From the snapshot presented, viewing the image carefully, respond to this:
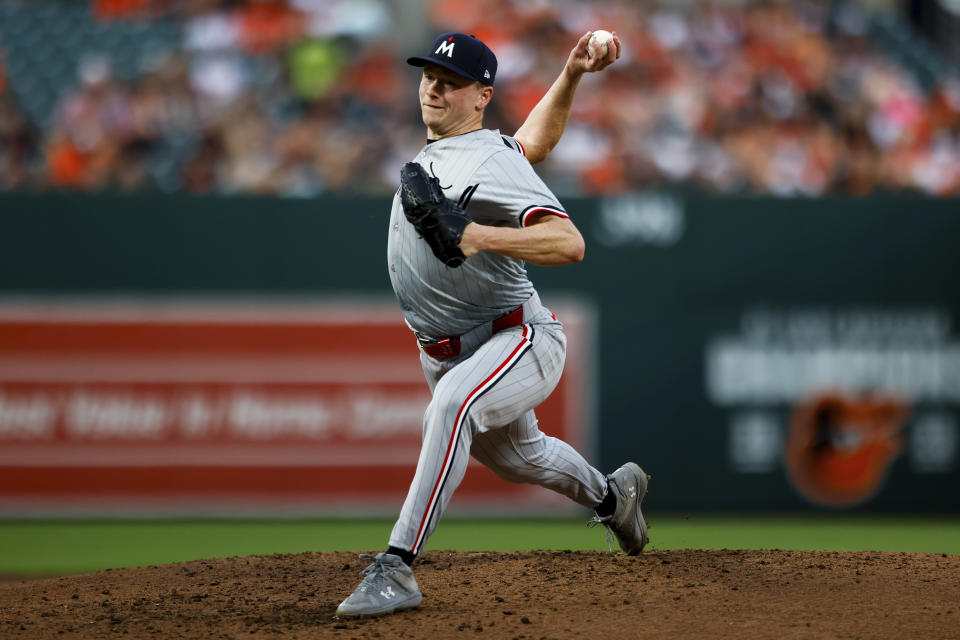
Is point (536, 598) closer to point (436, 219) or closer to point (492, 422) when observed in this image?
point (492, 422)

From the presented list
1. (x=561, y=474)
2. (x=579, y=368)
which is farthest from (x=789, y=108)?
(x=561, y=474)

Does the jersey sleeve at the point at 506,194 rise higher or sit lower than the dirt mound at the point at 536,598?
higher

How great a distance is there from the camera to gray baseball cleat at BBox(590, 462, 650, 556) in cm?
433

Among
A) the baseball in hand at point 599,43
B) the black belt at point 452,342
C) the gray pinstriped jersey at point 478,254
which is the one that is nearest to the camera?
the gray pinstriped jersey at point 478,254

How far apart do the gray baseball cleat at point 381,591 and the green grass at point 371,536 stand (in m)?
2.92

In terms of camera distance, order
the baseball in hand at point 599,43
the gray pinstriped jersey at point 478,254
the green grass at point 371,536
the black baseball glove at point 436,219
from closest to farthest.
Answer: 1. the black baseball glove at point 436,219
2. the gray pinstriped jersey at point 478,254
3. the baseball in hand at point 599,43
4. the green grass at point 371,536

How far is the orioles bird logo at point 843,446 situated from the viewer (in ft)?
25.1

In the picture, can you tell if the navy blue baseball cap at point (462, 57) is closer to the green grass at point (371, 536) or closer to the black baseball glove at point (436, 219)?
the black baseball glove at point (436, 219)

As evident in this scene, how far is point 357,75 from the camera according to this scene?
9969 millimetres

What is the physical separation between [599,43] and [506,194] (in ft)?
2.75

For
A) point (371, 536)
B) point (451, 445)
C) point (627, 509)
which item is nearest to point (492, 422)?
point (451, 445)

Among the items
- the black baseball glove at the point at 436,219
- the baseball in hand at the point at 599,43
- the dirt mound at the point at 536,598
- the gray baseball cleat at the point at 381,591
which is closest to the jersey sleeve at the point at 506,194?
the black baseball glove at the point at 436,219

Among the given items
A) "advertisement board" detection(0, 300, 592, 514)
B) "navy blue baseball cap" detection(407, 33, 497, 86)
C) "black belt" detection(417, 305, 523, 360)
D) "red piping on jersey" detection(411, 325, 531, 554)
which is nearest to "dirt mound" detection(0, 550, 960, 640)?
→ "red piping on jersey" detection(411, 325, 531, 554)

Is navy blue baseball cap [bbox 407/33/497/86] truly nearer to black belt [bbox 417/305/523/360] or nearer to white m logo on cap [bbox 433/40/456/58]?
white m logo on cap [bbox 433/40/456/58]
